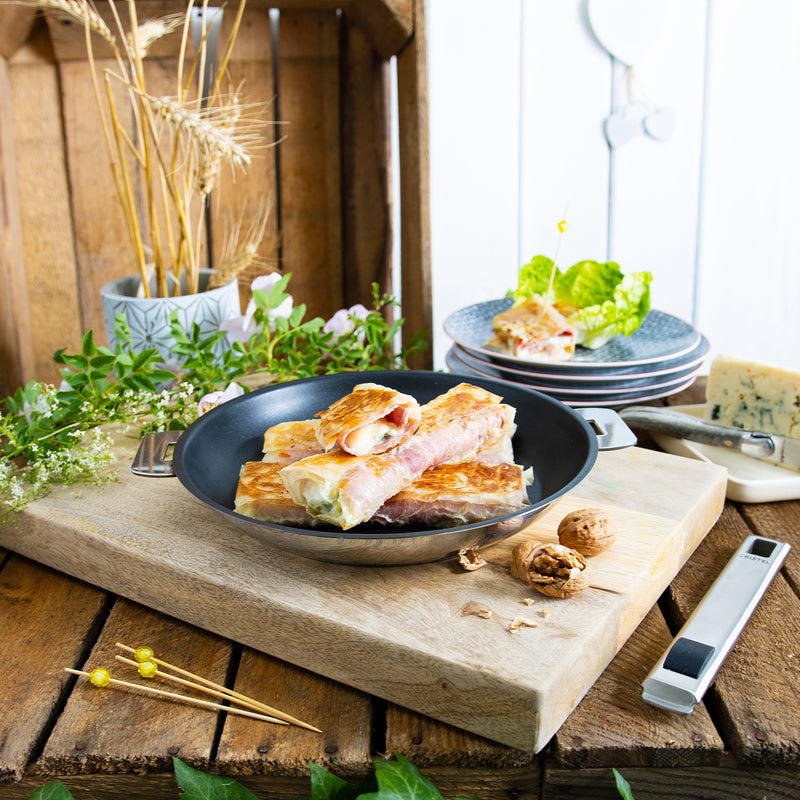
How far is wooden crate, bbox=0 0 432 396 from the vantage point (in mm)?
2180

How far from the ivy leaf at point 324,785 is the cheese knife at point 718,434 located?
36.0 inches

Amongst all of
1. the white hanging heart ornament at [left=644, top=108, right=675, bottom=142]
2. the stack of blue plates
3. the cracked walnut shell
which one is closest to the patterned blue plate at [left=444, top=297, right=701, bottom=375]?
the stack of blue plates

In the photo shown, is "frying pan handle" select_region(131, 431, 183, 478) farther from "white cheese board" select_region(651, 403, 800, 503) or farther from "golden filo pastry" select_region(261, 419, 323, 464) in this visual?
"white cheese board" select_region(651, 403, 800, 503)

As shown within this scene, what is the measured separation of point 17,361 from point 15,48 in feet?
2.63

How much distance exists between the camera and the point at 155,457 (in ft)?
3.96

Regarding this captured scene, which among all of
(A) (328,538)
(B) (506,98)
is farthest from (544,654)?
(B) (506,98)

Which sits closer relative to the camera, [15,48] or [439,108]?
[15,48]

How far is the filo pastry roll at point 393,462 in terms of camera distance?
1.03 m

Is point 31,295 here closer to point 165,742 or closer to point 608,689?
point 165,742

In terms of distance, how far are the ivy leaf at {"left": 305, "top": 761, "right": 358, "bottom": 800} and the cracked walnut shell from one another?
32cm

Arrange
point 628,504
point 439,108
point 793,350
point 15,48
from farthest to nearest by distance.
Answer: point 793,350
point 439,108
point 15,48
point 628,504

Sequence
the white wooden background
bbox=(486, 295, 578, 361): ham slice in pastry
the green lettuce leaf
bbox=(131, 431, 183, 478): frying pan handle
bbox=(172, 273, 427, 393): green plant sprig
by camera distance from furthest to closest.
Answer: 1. the white wooden background
2. the green lettuce leaf
3. bbox=(486, 295, 578, 361): ham slice in pastry
4. bbox=(172, 273, 427, 393): green plant sprig
5. bbox=(131, 431, 183, 478): frying pan handle

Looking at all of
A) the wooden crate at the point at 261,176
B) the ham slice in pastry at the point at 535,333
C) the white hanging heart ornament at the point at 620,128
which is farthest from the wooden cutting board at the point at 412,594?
the white hanging heart ornament at the point at 620,128

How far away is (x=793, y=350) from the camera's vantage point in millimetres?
3137
